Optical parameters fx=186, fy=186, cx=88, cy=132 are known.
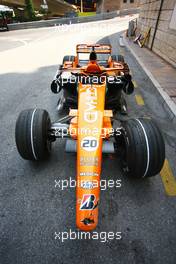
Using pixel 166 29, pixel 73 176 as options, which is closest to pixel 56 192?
pixel 73 176

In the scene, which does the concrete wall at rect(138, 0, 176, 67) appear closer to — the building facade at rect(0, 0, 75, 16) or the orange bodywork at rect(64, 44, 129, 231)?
the orange bodywork at rect(64, 44, 129, 231)

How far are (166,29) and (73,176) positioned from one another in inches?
320

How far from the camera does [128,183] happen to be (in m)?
2.41

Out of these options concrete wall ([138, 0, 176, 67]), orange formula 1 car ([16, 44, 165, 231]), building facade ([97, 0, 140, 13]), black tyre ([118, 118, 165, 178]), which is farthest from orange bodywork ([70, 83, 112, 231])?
building facade ([97, 0, 140, 13])

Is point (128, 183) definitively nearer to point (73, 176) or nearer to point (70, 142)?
point (73, 176)

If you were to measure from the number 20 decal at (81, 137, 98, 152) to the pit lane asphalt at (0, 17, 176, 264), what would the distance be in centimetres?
66

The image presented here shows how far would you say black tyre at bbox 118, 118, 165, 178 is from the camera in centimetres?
205

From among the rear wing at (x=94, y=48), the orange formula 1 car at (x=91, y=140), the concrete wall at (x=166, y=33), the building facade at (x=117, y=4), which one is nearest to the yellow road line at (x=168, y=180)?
the orange formula 1 car at (x=91, y=140)

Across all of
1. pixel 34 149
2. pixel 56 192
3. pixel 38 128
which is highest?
pixel 38 128

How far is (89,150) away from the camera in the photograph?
1999 mm

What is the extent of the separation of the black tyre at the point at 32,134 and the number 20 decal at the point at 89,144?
0.59 meters

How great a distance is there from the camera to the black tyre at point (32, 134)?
2.28m

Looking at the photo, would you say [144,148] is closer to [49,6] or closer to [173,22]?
[173,22]

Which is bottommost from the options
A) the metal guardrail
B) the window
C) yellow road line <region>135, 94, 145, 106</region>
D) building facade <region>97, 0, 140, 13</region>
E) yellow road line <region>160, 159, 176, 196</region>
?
the metal guardrail
